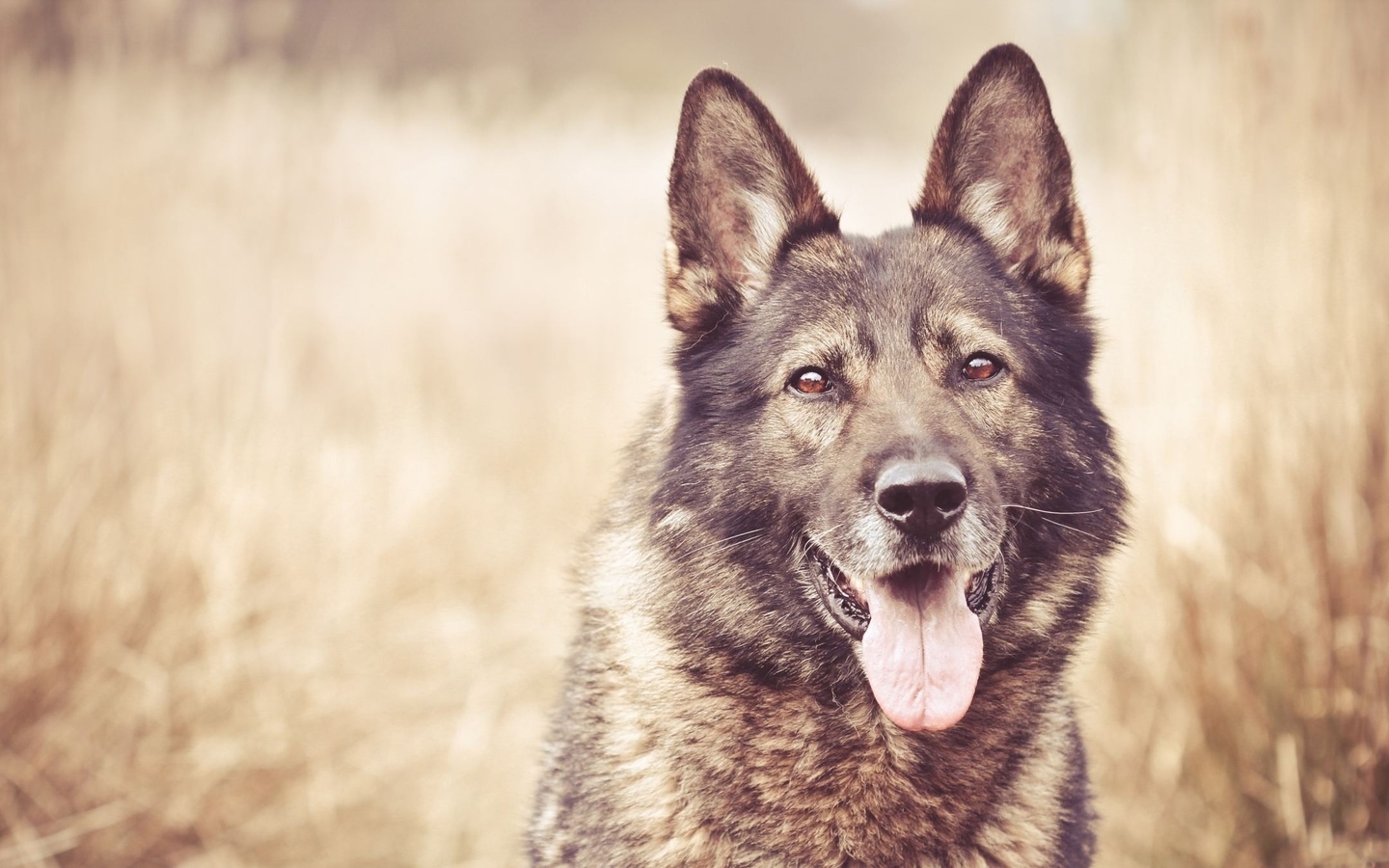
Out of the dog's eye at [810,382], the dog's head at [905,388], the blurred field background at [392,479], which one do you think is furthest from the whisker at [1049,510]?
the dog's eye at [810,382]

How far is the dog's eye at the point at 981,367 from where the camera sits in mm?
2359

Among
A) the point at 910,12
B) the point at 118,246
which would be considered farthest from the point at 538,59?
the point at 118,246

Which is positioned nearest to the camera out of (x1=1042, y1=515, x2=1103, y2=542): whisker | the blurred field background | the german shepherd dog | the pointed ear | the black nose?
the black nose

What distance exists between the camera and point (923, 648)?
2.10 metres

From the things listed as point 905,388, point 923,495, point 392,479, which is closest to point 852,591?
point 923,495

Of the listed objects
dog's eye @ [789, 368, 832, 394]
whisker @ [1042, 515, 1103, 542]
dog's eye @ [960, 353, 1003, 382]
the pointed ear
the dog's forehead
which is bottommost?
whisker @ [1042, 515, 1103, 542]

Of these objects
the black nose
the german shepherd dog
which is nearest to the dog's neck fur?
the german shepherd dog

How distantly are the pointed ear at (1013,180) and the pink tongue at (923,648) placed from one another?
93 cm

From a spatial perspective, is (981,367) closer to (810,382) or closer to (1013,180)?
(810,382)

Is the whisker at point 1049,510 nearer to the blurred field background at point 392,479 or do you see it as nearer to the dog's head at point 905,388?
the dog's head at point 905,388

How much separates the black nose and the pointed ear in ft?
2.75

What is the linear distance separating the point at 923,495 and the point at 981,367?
1.61 feet

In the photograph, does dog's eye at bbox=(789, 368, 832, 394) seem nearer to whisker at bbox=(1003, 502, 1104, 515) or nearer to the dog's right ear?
the dog's right ear

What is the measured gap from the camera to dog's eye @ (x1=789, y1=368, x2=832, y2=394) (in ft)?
7.71
